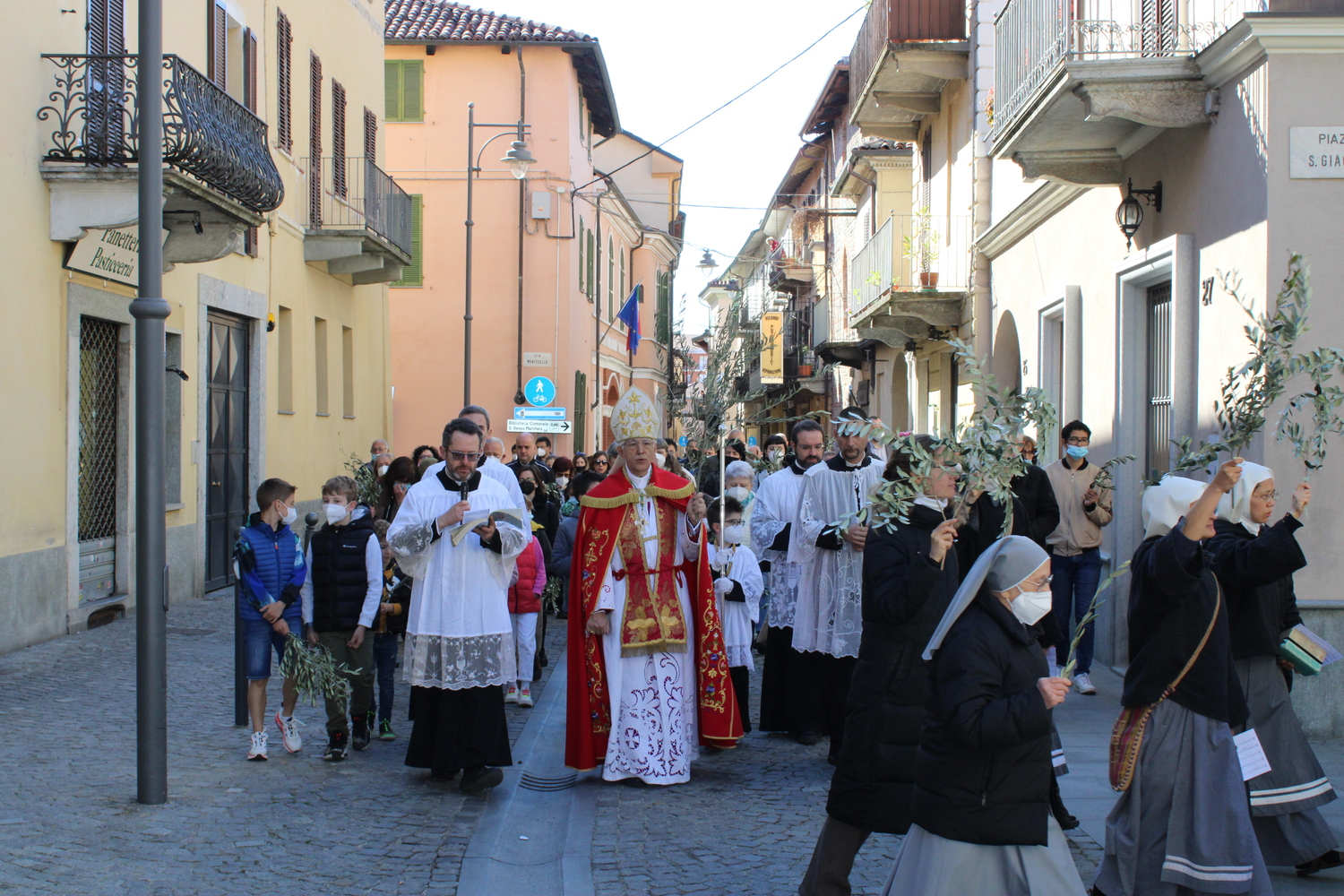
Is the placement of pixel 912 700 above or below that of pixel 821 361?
below

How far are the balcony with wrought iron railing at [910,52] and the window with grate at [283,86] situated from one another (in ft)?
26.1

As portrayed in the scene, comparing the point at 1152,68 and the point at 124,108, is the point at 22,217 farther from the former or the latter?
the point at 1152,68

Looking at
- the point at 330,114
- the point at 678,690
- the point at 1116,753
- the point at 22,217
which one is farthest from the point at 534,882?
the point at 330,114

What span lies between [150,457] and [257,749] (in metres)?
1.90

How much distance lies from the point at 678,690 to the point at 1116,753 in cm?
270

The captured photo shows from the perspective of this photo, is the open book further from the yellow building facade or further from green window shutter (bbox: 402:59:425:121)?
green window shutter (bbox: 402:59:425:121)

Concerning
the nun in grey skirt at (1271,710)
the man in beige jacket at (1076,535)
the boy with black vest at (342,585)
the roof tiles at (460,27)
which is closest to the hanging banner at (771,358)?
the roof tiles at (460,27)

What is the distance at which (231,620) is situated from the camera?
499 inches

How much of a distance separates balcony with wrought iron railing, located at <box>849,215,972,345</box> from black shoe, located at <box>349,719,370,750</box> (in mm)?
11692

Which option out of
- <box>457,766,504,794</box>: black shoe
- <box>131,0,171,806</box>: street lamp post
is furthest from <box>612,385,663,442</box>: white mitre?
<box>131,0,171,806</box>: street lamp post

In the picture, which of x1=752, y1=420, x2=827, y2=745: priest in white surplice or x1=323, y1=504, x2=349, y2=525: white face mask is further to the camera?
x1=752, y1=420, x2=827, y2=745: priest in white surplice

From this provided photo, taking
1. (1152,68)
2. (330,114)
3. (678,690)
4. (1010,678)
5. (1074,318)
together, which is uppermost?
(330,114)

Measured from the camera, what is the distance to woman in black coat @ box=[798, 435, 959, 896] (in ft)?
15.1

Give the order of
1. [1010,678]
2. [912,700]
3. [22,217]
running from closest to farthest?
[1010,678]
[912,700]
[22,217]
